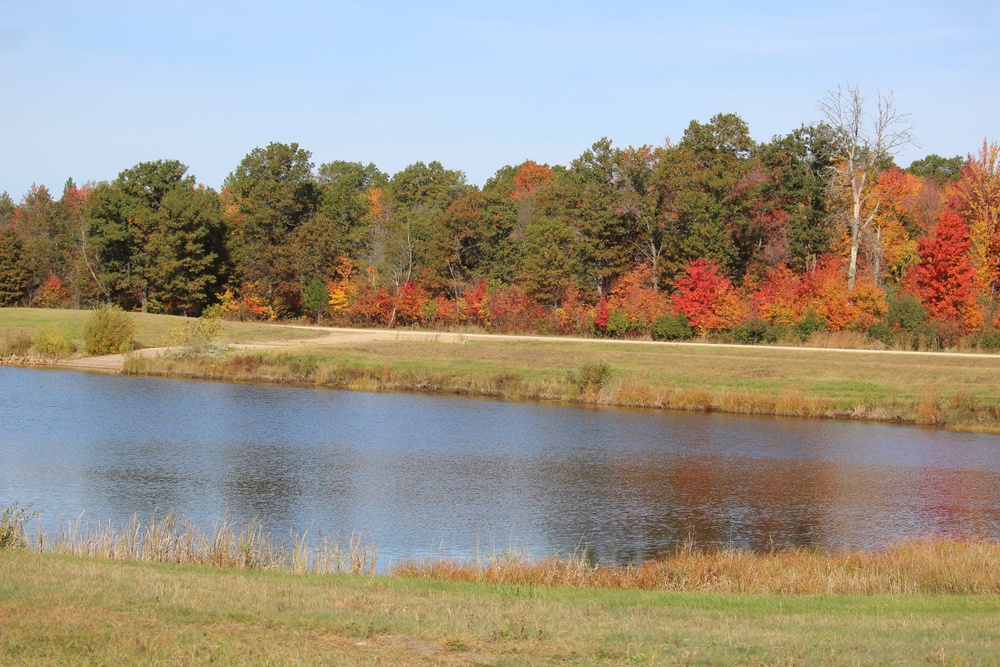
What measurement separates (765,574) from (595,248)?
5335cm

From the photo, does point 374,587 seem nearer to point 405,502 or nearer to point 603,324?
point 405,502

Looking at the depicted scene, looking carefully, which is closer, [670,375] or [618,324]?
[670,375]

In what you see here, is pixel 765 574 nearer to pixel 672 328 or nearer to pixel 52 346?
pixel 672 328

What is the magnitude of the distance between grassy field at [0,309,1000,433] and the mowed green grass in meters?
27.2

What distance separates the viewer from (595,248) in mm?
67438

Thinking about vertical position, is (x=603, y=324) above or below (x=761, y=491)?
above

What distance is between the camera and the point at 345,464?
88.6 feet

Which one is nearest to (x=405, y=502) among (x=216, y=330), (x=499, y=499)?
(x=499, y=499)


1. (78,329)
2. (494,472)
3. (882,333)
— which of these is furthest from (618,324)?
(494,472)

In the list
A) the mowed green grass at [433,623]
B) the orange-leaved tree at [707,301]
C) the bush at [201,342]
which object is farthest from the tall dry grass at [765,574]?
the orange-leaved tree at [707,301]

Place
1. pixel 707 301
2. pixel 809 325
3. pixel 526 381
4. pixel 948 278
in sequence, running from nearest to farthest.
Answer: pixel 526 381 → pixel 948 278 → pixel 809 325 → pixel 707 301

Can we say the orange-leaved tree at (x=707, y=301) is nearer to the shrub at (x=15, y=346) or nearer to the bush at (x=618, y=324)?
the bush at (x=618, y=324)

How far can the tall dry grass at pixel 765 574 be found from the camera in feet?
47.0

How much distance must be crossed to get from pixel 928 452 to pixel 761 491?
30.1ft
